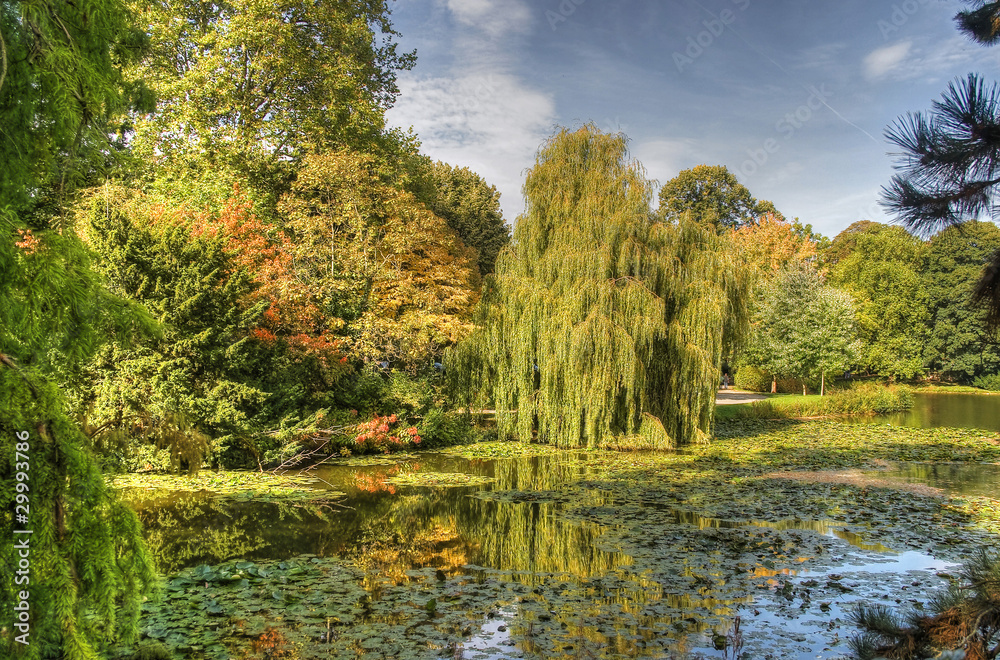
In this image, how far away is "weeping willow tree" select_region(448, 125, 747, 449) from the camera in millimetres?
14680

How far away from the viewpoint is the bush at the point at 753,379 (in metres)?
36.1

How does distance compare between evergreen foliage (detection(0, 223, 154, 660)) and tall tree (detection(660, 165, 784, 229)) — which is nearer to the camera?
evergreen foliage (detection(0, 223, 154, 660))

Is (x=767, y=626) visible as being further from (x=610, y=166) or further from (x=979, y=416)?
(x=979, y=416)

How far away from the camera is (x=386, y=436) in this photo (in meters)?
15.1

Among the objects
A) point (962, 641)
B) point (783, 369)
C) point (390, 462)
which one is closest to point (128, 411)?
point (390, 462)

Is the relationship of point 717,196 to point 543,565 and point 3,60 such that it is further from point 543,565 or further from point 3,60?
point 3,60

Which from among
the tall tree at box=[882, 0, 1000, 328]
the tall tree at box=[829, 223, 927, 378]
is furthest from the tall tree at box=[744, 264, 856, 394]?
the tall tree at box=[882, 0, 1000, 328]

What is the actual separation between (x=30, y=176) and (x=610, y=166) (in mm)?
15225

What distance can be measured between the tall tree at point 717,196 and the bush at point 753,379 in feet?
47.8

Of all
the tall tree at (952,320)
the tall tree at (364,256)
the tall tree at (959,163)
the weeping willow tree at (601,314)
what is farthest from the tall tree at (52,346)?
the tall tree at (952,320)

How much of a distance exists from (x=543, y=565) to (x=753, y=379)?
3241 centimetres

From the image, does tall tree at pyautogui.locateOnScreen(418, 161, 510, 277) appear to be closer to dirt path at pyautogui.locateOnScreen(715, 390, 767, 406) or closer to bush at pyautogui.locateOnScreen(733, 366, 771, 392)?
dirt path at pyautogui.locateOnScreen(715, 390, 767, 406)

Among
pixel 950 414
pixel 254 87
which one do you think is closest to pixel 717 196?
pixel 950 414

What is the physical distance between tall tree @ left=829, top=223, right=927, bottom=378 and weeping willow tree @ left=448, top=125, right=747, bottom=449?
31353 mm
